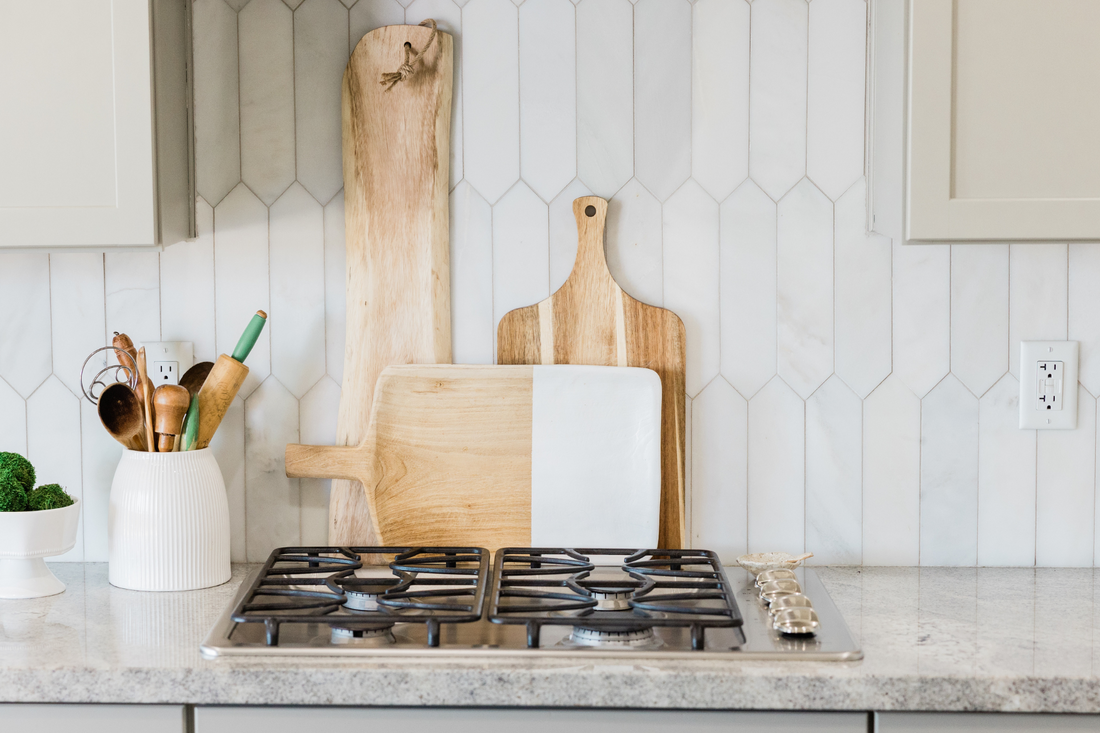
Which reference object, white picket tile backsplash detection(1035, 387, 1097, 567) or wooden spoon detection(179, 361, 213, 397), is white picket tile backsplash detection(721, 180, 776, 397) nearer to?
white picket tile backsplash detection(1035, 387, 1097, 567)

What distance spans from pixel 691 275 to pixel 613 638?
2.21 feet

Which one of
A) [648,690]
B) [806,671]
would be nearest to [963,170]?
[806,671]

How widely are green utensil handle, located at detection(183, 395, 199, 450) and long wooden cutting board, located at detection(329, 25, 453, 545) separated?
0.24 meters

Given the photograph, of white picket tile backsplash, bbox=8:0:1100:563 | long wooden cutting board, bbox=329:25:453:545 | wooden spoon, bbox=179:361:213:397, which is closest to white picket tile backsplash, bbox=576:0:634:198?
white picket tile backsplash, bbox=8:0:1100:563

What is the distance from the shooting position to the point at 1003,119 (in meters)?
1.22

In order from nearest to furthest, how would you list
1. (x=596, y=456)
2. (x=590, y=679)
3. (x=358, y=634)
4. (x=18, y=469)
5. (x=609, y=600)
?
(x=590, y=679) < (x=358, y=634) < (x=609, y=600) < (x=18, y=469) < (x=596, y=456)

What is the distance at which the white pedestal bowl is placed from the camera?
134 cm

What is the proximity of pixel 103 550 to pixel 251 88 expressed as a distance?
853 millimetres

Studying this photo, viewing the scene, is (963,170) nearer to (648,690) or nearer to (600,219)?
(600,219)

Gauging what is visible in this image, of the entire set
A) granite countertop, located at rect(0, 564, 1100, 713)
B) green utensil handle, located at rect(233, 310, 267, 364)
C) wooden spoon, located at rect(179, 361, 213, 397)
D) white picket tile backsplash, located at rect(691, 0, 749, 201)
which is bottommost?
granite countertop, located at rect(0, 564, 1100, 713)

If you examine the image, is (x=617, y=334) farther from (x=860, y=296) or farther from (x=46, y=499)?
(x=46, y=499)

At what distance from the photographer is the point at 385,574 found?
1.48 meters

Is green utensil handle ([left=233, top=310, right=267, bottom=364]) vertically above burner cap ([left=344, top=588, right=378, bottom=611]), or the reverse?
green utensil handle ([left=233, top=310, right=267, bottom=364])

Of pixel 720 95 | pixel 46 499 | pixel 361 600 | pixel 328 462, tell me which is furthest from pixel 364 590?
pixel 720 95
